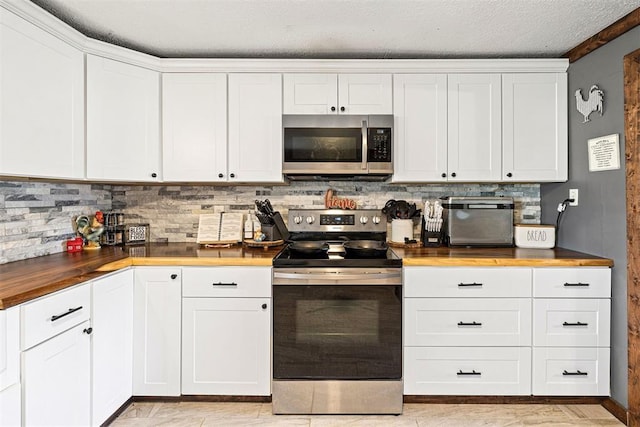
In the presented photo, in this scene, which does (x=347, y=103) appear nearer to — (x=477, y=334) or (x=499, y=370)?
(x=477, y=334)

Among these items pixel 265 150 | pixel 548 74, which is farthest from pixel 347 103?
pixel 548 74

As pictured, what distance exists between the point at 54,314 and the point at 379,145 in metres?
1.94

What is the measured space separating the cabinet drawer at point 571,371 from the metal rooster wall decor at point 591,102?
1.40 m

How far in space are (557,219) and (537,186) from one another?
339mm

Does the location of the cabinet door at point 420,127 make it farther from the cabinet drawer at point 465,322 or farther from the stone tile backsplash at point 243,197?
the cabinet drawer at point 465,322

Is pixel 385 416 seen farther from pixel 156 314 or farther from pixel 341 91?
pixel 341 91

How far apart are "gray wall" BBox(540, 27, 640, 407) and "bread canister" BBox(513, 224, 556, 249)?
13cm

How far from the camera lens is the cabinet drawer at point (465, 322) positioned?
230cm

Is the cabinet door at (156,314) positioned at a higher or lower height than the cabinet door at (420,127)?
lower

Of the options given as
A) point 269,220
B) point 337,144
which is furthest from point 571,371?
point 269,220

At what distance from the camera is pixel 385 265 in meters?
2.23

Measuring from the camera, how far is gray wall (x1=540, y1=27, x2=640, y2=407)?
7.21 ft

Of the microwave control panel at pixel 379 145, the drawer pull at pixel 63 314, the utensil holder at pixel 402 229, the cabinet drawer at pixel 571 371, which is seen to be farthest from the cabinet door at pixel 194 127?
the cabinet drawer at pixel 571 371

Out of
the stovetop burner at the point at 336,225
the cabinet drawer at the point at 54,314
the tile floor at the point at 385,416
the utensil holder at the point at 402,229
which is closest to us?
the cabinet drawer at the point at 54,314
